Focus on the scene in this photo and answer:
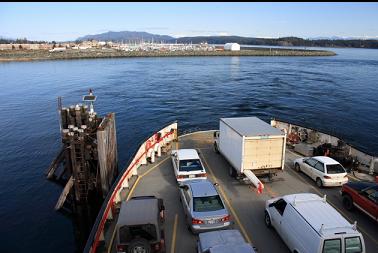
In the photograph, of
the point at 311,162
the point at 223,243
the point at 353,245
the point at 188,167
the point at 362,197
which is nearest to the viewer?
the point at 353,245

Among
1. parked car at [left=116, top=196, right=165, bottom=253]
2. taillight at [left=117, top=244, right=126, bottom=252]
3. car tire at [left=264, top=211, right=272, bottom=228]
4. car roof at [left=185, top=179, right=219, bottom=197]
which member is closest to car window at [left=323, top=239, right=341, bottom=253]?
car tire at [left=264, top=211, right=272, bottom=228]

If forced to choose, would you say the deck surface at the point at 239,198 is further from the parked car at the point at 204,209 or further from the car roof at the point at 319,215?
the car roof at the point at 319,215

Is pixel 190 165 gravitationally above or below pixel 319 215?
below

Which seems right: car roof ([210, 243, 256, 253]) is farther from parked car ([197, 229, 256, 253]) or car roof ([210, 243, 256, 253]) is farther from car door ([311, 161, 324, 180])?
car door ([311, 161, 324, 180])

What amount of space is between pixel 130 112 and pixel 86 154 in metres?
30.6

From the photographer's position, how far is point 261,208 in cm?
1255

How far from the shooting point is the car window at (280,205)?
10281 mm

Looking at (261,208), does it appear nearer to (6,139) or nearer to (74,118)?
(74,118)

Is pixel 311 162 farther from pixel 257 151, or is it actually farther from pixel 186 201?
pixel 186 201

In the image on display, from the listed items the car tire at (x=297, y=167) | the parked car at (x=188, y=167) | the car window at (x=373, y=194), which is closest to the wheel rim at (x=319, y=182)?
the car tire at (x=297, y=167)

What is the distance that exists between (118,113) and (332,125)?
29826 millimetres

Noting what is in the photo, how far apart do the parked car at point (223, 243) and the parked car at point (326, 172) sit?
7.03 m

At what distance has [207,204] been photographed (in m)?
10.9

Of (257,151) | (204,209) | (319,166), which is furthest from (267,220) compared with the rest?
(319,166)
